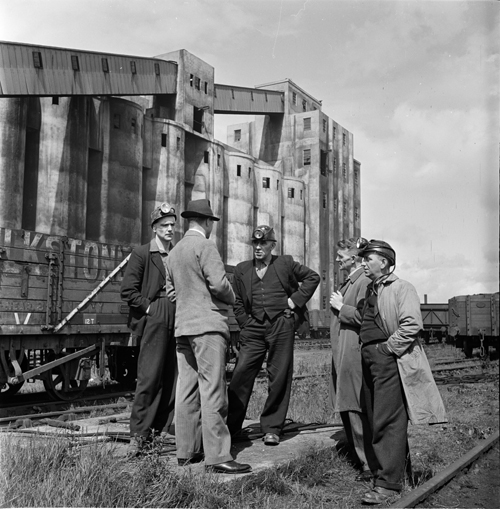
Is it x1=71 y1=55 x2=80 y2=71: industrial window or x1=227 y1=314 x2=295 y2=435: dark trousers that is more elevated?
x1=71 y1=55 x2=80 y2=71: industrial window

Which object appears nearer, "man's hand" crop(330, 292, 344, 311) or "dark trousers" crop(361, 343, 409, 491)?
"dark trousers" crop(361, 343, 409, 491)

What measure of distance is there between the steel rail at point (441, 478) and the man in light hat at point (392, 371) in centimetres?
18

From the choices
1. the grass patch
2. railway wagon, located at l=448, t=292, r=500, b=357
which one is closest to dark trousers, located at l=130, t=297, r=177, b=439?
the grass patch

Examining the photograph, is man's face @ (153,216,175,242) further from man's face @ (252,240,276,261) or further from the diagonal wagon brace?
the diagonal wagon brace

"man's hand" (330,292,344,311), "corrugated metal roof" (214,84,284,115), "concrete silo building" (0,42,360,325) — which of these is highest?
"corrugated metal roof" (214,84,284,115)

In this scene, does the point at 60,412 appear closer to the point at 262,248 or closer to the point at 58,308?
the point at 58,308

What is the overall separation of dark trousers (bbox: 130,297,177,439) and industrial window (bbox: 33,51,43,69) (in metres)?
24.3

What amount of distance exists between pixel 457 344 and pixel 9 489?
79.8 ft

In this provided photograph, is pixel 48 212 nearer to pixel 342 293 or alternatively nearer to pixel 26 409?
pixel 26 409

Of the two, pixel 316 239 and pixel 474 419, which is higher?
pixel 316 239

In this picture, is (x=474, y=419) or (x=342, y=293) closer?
(x=342, y=293)

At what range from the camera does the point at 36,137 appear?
2975cm

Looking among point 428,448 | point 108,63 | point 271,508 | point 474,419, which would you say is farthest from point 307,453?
point 108,63

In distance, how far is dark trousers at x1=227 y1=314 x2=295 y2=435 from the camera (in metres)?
5.89
